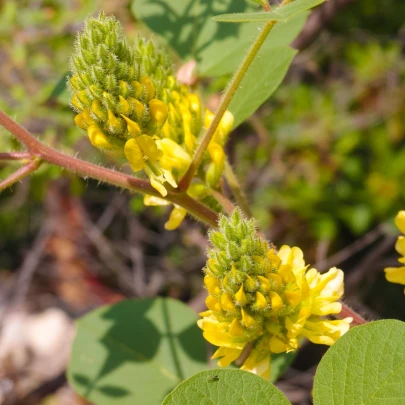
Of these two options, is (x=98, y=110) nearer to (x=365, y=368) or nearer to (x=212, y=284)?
(x=212, y=284)

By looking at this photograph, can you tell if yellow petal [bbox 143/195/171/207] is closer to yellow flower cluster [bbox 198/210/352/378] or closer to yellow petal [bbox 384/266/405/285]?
yellow flower cluster [bbox 198/210/352/378]

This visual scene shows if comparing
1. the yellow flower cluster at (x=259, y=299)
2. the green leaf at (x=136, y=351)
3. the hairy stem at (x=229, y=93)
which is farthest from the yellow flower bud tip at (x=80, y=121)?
the green leaf at (x=136, y=351)

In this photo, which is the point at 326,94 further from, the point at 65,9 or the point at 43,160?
the point at 43,160

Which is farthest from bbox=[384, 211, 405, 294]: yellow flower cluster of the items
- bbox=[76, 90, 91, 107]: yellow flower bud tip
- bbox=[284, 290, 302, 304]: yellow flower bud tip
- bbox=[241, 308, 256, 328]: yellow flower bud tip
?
bbox=[76, 90, 91, 107]: yellow flower bud tip

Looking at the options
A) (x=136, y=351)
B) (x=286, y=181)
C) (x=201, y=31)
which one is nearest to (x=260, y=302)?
(x=136, y=351)

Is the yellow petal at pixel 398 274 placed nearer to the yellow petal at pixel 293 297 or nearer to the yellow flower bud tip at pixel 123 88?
the yellow petal at pixel 293 297
